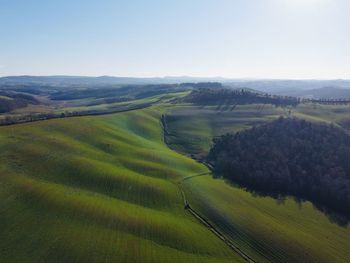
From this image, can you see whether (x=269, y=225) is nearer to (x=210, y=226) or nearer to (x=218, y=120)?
(x=210, y=226)

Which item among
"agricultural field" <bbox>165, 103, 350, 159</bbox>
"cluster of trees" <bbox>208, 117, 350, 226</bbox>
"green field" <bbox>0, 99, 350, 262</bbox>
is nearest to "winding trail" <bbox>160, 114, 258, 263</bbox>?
"green field" <bbox>0, 99, 350, 262</bbox>

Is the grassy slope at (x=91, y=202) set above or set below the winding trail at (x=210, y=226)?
above

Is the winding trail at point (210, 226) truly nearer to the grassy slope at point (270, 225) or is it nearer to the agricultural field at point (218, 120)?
the grassy slope at point (270, 225)

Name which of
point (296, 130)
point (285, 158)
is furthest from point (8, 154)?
point (296, 130)

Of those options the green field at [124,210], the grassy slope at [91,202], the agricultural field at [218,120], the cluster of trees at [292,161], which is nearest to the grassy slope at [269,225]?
the green field at [124,210]

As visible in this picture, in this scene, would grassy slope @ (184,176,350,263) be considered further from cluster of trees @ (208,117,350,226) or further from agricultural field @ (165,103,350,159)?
agricultural field @ (165,103,350,159)

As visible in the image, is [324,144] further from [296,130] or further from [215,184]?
[215,184]
